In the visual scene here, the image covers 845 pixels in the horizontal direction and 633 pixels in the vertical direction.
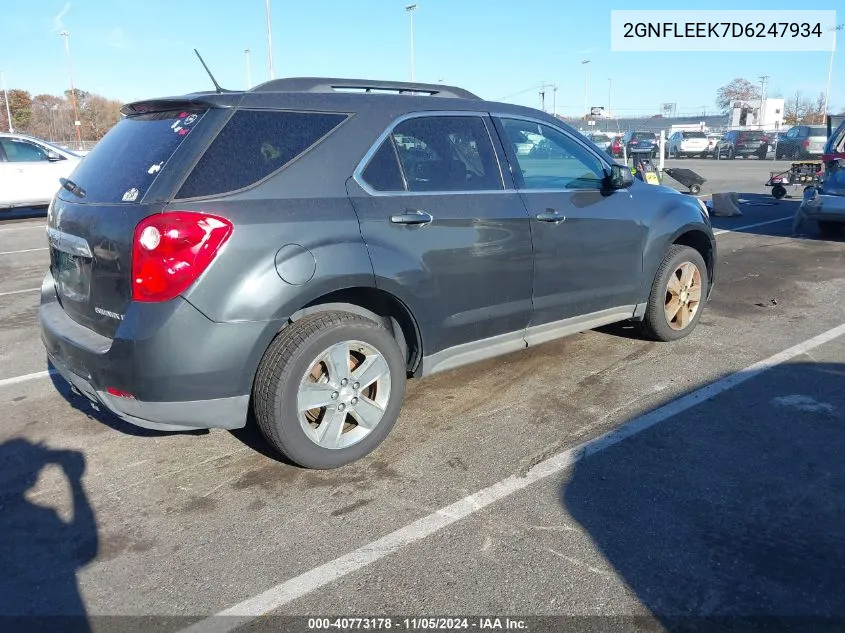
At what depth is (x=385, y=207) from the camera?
3498 mm

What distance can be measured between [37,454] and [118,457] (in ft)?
1.46

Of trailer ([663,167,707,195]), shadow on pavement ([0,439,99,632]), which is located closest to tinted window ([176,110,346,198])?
shadow on pavement ([0,439,99,632])

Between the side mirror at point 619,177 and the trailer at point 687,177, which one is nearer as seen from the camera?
the side mirror at point 619,177

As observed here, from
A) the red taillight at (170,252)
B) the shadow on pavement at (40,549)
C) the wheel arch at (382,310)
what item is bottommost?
the shadow on pavement at (40,549)

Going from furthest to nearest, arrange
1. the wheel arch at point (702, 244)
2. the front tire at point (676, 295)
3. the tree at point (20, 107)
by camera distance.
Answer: the tree at point (20, 107) < the wheel arch at point (702, 244) < the front tire at point (676, 295)

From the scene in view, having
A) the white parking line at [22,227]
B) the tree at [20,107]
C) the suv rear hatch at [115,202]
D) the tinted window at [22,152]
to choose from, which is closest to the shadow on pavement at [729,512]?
the suv rear hatch at [115,202]

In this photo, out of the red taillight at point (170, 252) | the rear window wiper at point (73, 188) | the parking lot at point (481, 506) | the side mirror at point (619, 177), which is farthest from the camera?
the side mirror at point (619, 177)

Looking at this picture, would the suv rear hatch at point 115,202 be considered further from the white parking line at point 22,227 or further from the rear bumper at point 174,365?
the white parking line at point 22,227

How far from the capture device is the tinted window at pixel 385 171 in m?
3.52

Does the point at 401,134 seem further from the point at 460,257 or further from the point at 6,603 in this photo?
the point at 6,603

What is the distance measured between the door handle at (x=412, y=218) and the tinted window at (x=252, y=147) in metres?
0.54

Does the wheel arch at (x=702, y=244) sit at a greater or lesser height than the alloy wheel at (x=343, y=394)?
greater

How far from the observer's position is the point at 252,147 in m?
3.25

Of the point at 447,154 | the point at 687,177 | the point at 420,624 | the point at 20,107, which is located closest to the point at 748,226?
the point at 687,177
